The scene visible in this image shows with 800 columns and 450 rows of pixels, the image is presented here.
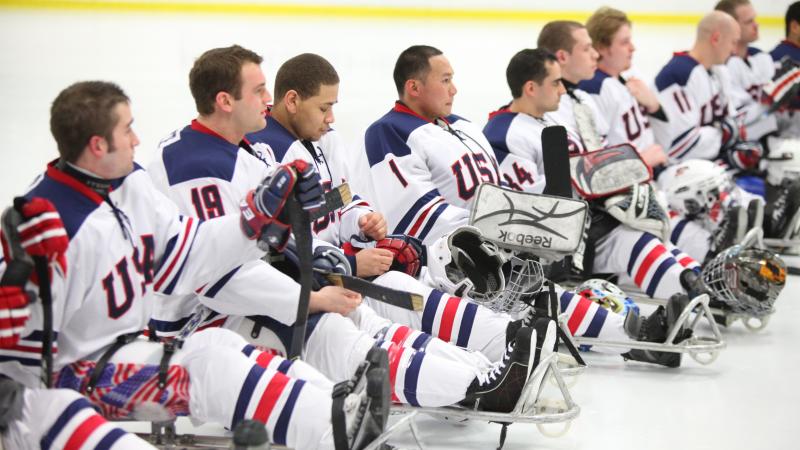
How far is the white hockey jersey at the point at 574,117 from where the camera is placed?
204 inches

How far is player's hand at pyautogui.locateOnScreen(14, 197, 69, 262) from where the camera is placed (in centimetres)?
249

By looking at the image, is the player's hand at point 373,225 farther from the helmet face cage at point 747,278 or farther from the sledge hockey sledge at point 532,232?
the helmet face cage at point 747,278

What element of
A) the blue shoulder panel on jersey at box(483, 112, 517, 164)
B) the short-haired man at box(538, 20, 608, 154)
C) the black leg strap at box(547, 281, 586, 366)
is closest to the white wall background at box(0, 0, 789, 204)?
the short-haired man at box(538, 20, 608, 154)

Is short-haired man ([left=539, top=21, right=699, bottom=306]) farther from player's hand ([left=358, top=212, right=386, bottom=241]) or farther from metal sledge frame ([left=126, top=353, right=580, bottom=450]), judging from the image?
metal sledge frame ([left=126, top=353, right=580, bottom=450])

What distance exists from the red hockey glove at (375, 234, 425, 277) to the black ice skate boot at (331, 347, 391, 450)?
1165mm

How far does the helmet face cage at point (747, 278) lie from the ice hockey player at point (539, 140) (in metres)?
0.18

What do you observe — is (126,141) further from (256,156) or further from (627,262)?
(627,262)

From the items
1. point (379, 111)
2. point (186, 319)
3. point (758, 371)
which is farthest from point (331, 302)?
point (379, 111)

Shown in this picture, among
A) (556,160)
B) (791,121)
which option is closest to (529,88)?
(556,160)

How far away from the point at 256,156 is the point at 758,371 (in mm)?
2084

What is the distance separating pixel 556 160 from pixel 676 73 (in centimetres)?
274

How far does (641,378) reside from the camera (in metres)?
4.30

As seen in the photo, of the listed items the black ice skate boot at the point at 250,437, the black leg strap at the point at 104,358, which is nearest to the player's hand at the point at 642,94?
the black leg strap at the point at 104,358

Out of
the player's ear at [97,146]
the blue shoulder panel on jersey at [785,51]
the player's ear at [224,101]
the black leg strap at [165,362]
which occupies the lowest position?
the black leg strap at [165,362]
